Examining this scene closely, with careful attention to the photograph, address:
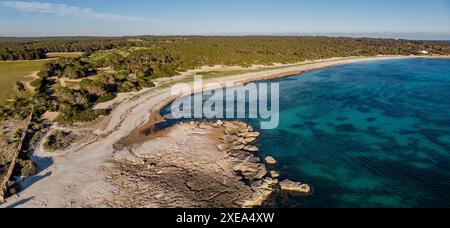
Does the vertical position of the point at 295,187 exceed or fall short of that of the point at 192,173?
it falls short

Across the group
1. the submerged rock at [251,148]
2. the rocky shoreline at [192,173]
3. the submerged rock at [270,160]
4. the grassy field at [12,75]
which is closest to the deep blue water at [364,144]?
the submerged rock at [270,160]

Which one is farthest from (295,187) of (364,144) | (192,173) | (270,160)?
(364,144)

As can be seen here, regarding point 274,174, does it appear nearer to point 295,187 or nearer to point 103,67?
point 295,187

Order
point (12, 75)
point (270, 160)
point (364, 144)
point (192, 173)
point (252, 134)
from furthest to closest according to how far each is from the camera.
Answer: point (12, 75)
point (252, 134)
point (364, 144)
point (270, 160)
point (192, 173)

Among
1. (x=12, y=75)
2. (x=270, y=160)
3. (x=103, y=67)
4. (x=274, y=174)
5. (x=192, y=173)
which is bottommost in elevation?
(x=274, y=174)

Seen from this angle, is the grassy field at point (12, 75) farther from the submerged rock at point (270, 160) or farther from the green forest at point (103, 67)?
the submerged rock at point (270, 160)

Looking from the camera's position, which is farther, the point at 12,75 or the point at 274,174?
the point at 12,75

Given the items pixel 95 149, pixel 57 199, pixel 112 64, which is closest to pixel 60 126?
pixel 95 149

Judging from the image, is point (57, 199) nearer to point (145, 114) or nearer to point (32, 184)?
point (32, 184)

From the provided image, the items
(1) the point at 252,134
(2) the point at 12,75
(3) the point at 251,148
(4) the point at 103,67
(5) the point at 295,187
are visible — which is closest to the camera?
(5) the point at 295,187
